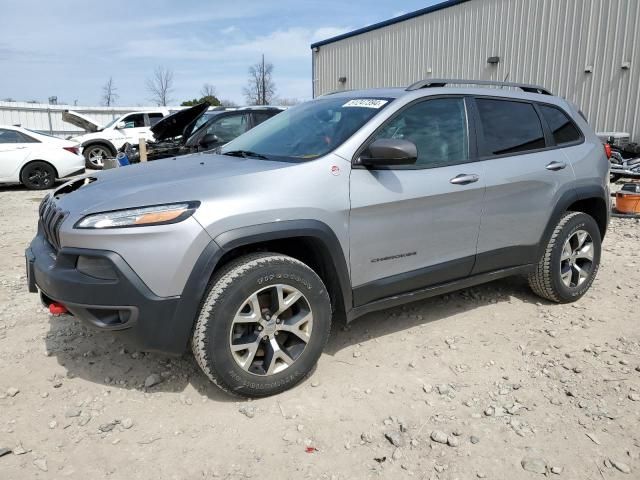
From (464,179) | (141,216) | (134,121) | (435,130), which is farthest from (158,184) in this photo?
(134,121)

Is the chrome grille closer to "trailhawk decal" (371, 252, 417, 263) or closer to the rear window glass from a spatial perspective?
→ "trailhawk decal" (371, 252, 417, 263)

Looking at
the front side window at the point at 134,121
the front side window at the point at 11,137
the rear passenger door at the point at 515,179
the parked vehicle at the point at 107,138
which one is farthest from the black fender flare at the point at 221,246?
the front side window at the point at 134,121

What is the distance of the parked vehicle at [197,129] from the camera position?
8.68 m

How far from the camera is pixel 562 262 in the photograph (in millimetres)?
4262

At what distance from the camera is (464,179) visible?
3.46 meters

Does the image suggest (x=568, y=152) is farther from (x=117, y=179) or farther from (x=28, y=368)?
(x=28, y=368)

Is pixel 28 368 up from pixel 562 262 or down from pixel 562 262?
down

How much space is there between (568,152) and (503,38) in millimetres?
12543

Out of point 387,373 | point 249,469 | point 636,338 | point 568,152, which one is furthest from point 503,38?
point 249,469

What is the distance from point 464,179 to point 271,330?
1.62m

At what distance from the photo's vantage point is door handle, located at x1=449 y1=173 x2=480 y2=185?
3.43 meters

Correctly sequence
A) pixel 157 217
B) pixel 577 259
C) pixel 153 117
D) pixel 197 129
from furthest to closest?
1. pixel 153 117
2. pixel 197 129
3. pixel 577 259
4. pixel 157 217

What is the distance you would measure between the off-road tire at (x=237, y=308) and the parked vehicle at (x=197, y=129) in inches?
232

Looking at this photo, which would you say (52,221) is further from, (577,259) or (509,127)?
(577,259)
